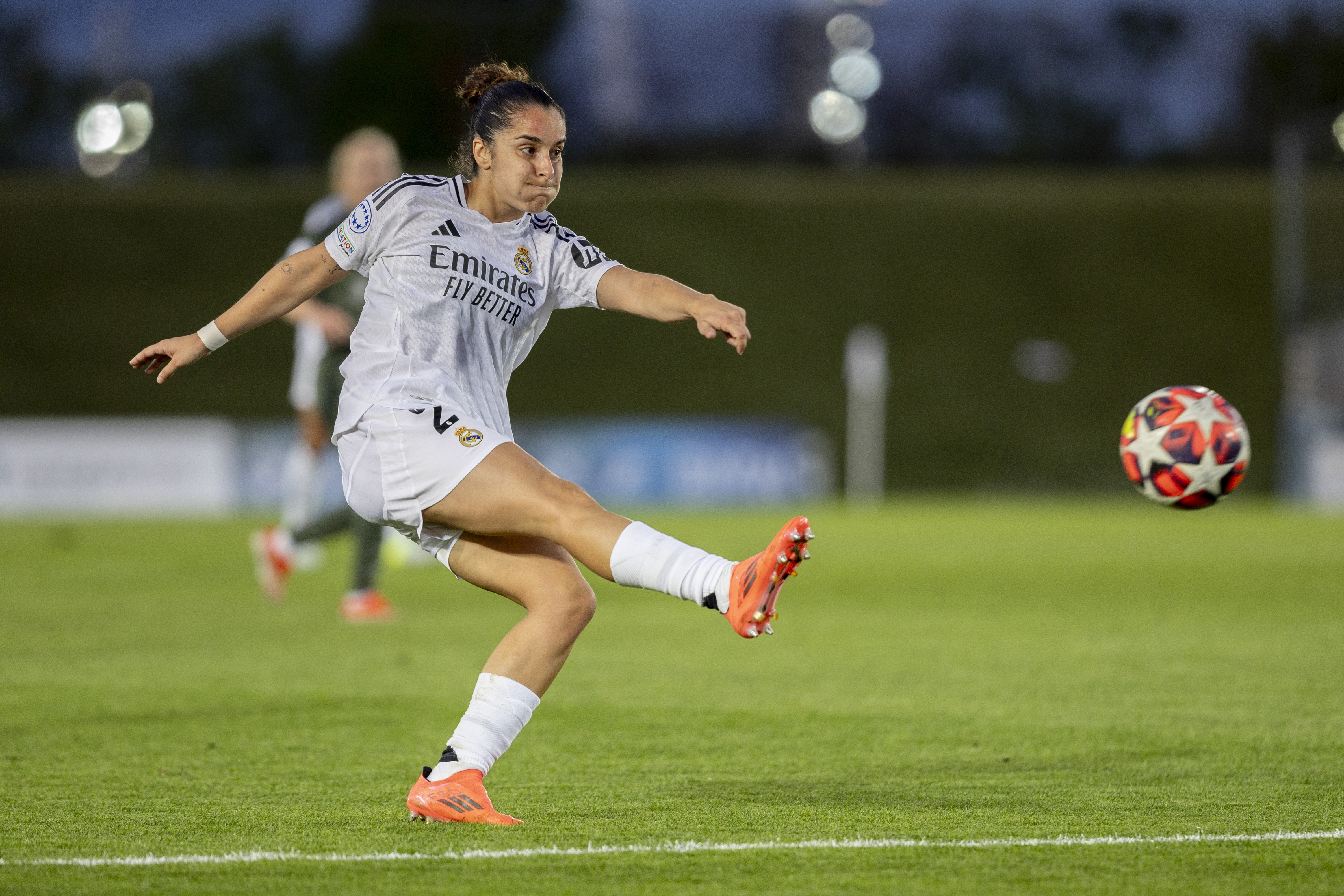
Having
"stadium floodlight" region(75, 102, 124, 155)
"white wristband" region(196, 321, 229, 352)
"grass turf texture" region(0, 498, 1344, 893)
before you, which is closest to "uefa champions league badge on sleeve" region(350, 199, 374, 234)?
"white wristband" region(196, 321, 229, 352)

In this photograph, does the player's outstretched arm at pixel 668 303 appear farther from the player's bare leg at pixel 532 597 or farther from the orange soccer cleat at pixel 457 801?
the orange soccer cleat at pixel 457 801

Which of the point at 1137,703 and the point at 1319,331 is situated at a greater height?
the point at 1319,331

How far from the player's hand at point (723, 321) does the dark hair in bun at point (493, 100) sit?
668 millimetres

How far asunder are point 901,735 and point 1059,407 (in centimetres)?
2138

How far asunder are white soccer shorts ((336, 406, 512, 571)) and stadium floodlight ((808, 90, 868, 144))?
2225 cm

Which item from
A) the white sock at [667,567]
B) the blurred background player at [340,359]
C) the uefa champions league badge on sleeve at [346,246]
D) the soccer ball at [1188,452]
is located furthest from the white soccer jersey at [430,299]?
the blurred background player at [340,359]

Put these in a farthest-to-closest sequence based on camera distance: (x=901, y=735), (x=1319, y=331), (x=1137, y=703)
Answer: (x=1319, y=331) < (x=1137, y=703) < (x=901, y=735)

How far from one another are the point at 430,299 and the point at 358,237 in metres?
0.25

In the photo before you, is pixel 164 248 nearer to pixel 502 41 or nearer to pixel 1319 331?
pixel 502 41

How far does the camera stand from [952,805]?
419 centimetres

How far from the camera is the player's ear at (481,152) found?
4.14 m

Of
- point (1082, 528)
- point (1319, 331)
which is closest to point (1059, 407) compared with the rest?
point (1319, 331)

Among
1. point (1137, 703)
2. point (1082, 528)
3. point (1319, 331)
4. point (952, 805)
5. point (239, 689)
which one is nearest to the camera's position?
point (952, 805)

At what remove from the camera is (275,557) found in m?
9.31
